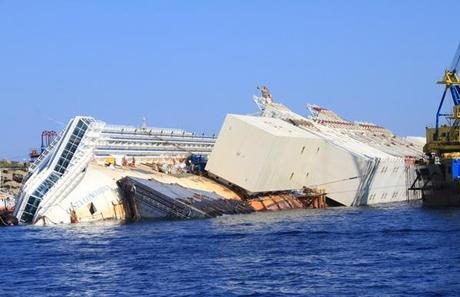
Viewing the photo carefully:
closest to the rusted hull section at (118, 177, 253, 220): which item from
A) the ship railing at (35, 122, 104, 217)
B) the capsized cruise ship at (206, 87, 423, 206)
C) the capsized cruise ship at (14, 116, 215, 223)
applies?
the capsized cruise ship at (14, 116, 215, 223)

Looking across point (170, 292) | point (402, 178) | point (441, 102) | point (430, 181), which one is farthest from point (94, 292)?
point (402, 178)

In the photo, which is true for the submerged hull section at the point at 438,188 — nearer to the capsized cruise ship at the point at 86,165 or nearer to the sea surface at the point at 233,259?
the sea surface at the point at 233,259

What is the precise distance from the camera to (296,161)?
7406 centimetres

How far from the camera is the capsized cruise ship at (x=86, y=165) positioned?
57.8 m

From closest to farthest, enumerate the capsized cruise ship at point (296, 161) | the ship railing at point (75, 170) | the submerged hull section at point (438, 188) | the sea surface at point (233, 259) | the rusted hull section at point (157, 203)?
the sea surface at point (233, 259) < the rusted hull section at point (157, 203) < the ship railing at point (75, 170) < the capsized cruise ship at point (296, 161) < the submerged hull section at point (438, 188)

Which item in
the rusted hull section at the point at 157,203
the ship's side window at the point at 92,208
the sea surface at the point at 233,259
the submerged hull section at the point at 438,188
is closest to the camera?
the sea surface at the point at 233,259

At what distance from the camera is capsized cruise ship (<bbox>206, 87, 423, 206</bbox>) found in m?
69.5

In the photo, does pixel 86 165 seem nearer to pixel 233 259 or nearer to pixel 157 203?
pixel 157 203

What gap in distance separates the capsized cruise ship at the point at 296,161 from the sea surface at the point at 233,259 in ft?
50.3

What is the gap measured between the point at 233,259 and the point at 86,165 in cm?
2965

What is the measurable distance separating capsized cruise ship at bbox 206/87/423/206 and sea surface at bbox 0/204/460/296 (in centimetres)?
1535

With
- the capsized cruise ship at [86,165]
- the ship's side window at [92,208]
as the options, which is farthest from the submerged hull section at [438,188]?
the ship's side window at [92,208]

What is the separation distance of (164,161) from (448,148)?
92.7 feet

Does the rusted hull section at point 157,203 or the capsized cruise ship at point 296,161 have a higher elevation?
the capsized cruise ship at point 296,161
